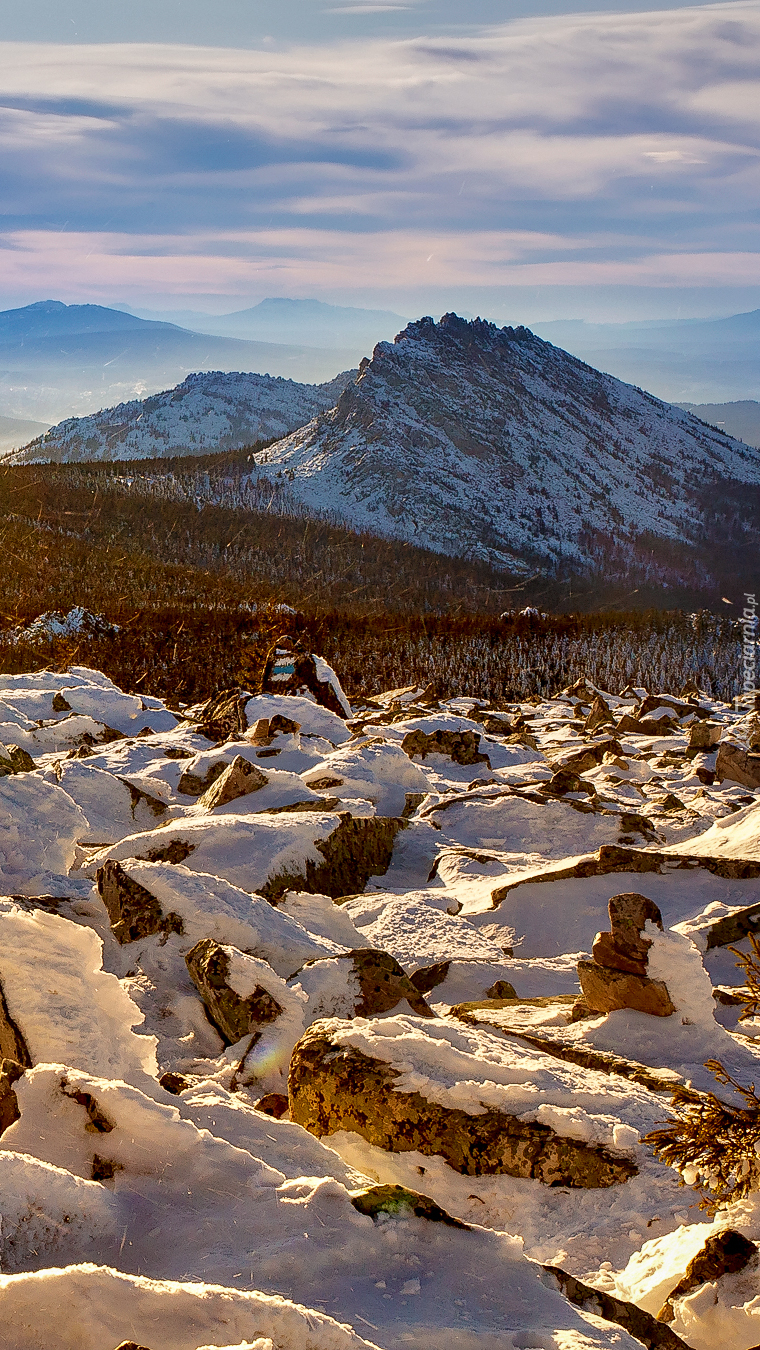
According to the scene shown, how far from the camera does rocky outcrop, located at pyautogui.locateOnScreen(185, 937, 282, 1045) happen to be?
8.47m

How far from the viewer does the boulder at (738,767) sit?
2292 cm

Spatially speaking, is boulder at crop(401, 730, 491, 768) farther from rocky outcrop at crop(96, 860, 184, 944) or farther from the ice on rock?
rocky outcrop at crop(96, 860, 184, 944)

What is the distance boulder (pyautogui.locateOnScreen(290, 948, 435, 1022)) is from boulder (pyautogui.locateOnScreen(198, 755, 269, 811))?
279 inches

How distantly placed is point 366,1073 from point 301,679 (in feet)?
80.1

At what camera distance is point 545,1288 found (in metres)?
4.45

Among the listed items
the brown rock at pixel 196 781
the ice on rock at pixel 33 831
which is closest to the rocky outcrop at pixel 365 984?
the ice on rock at pixel 33 831

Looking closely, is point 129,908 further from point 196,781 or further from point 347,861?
point 196,781

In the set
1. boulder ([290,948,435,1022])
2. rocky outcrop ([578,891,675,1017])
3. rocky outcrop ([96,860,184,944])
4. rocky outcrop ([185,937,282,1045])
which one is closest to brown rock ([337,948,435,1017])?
boulder ([290,948,435,1022])

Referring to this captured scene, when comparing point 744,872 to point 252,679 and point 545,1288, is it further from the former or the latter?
point 252,679

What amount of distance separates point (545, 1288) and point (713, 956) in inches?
297

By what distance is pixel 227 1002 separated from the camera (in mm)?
8578

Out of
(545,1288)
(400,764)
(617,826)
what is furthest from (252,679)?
(545,1288)

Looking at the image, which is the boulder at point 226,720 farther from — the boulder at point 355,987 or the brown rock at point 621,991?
the brown rock at point 621,991

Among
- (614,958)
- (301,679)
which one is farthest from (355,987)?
(301,679)
